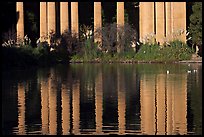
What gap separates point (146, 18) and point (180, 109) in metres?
47.4

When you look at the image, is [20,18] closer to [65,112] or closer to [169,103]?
[169,103]

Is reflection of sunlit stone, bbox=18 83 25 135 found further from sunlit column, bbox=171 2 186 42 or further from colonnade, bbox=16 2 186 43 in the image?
colonnade, bbox=16 2 186 43

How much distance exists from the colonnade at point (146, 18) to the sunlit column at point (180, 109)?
34179mm

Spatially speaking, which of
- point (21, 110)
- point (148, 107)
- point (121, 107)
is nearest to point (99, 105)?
point (121, 107)

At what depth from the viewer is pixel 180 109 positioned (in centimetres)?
2105

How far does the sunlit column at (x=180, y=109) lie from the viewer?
16.9 meters

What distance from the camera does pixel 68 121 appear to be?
61.0 ft

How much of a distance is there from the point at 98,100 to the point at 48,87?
7458mm

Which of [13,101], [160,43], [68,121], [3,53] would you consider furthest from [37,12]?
[68,121]

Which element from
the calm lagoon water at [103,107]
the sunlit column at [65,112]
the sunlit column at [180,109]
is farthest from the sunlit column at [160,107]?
the sunlit column at [65,112]

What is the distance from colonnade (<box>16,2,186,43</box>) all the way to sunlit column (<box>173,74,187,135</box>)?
34179 mm

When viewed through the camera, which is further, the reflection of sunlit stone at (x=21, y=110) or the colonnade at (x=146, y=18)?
the colonnade at (x=146, y=18)

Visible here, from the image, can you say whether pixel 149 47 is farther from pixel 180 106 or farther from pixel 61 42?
pixel 180 106

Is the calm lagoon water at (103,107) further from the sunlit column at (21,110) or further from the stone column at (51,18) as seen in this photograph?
the stone column at (51,18)
